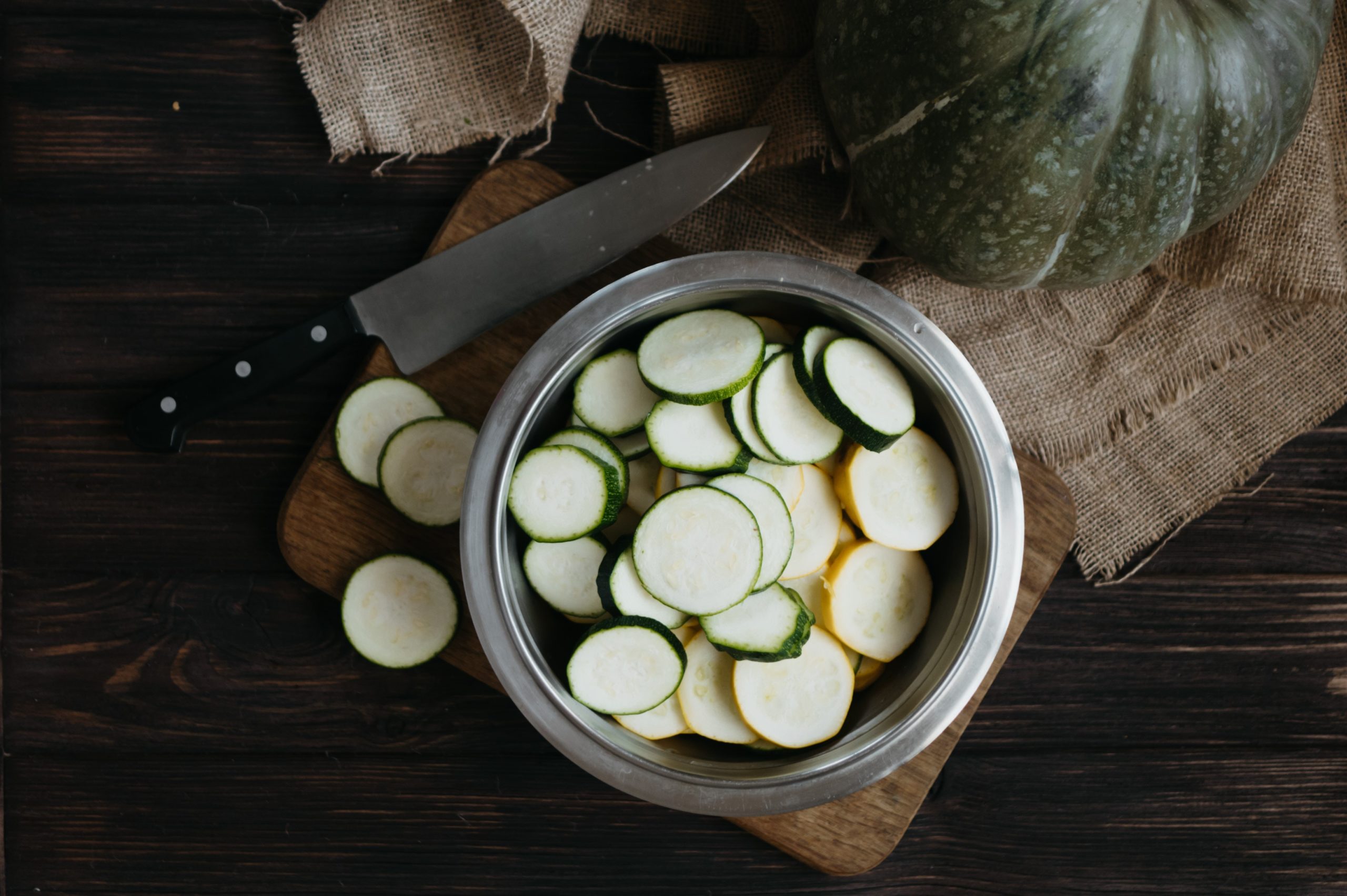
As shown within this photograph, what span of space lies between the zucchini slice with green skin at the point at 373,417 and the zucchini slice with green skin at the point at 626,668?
0.48 meters

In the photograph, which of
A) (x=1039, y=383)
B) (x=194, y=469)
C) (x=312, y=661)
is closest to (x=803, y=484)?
(x=1039, y=383)

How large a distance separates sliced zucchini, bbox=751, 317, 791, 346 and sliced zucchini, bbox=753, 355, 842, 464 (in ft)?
0.26

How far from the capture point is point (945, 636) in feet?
4.09

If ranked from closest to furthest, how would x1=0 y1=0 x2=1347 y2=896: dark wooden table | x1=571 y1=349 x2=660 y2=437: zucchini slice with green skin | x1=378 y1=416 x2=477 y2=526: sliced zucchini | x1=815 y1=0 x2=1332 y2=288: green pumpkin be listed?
1. x1=815 y1=0 x2=1332 y2=288: green pumpkin
2. x1=571 y1=349 x2=660 y2=437: zucchini slice with green skin
3. x1=378 y1=416 x2=477 y2=526: sliced zucchini
4. x1=0 y1=0 x2=1347 y2=896: dark wooden table

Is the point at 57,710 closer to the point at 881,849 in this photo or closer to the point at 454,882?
the point at 454,882

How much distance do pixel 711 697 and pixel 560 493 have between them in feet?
1.27

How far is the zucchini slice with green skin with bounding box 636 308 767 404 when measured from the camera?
1.19 meters

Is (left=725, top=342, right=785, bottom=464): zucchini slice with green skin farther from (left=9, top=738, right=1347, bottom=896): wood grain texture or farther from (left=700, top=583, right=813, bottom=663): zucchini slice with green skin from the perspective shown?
(left=9, top=738, right=1347, bottom=896): wood grain texture

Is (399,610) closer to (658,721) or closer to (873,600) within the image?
(658,721)

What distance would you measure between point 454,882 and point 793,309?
1.16m

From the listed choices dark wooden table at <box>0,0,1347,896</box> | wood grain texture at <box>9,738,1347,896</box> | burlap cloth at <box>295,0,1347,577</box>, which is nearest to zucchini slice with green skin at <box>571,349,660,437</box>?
burlap cloth at <box>295,0,1347,577</box>

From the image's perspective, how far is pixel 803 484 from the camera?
4.30 ft

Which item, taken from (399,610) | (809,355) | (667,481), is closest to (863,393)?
(809,355)

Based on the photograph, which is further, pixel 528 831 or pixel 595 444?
pixel 528 831
